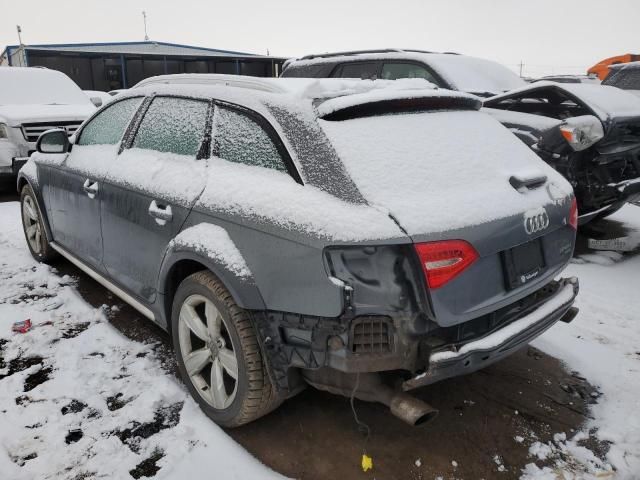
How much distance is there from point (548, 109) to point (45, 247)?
17.5ft

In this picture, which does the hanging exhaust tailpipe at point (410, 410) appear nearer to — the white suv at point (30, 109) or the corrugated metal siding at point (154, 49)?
the white suv at point (30, 109)

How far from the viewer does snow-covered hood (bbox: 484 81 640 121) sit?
4.64 meters

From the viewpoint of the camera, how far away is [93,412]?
2.63m

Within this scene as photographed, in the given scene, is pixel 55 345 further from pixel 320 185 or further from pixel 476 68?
pixel 476 68

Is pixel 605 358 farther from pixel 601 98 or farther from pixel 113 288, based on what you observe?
pixel 113 288

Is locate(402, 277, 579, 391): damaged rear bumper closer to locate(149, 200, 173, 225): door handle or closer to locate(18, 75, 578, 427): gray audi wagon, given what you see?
locate(18, 75, 578, 427): gray audi wagon

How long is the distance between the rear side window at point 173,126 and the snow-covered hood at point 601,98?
3763 mm

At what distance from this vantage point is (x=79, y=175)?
12.0 feet

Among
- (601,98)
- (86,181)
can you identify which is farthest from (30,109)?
(601,98)

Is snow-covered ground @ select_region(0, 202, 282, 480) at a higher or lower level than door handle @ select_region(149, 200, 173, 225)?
lower

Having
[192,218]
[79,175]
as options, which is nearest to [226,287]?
[192,218]

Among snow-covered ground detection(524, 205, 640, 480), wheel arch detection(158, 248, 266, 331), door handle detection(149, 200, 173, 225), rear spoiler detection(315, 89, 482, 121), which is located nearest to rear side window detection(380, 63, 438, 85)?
snow-covered ground detection(524, 205, 640, 480)

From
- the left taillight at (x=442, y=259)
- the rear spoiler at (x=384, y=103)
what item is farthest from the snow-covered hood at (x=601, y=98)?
the left taillight at (x=442, y=259)

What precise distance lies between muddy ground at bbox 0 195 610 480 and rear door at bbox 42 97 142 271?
1.19 meters
